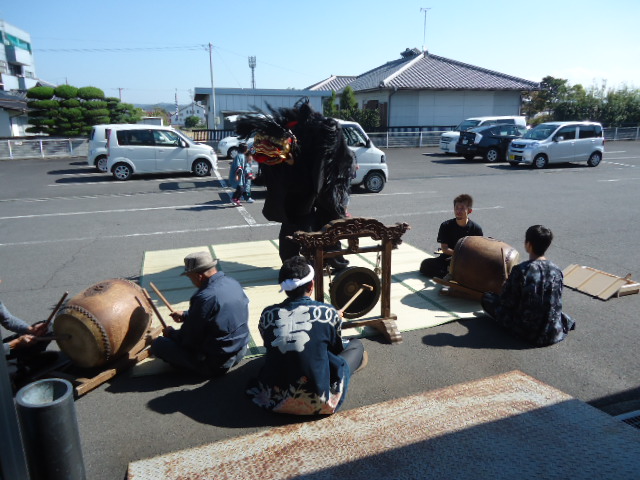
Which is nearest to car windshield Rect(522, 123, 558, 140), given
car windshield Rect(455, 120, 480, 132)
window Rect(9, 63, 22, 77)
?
car windshield Rect(455, 120, 480, 132)

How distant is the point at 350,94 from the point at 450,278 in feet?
85.3

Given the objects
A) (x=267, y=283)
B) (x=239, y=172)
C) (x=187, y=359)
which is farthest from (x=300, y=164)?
(x=239, y=172)

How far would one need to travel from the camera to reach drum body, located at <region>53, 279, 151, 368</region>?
12.1 ft

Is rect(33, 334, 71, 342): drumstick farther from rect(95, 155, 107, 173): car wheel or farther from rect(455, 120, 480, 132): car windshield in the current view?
rect(455, 120, 480, 132): car windshield

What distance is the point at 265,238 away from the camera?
8461 mm

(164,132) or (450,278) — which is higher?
(164,132)

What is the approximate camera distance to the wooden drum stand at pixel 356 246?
4.24 metres

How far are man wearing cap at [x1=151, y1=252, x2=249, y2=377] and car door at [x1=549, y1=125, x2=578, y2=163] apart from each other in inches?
700

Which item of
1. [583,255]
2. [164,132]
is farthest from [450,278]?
[164,132]

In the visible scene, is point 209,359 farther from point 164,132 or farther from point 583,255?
point 164,132

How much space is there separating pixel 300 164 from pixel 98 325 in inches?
119

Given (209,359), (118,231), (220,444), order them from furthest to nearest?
(118,231) → (209,359) → (220,444)

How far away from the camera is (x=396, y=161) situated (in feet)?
70.4

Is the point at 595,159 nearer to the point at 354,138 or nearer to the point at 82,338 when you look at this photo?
the point at 354,138
